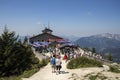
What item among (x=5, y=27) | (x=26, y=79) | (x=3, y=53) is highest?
(x=5, y=27)

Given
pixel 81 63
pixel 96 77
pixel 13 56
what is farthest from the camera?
pixel 13 56

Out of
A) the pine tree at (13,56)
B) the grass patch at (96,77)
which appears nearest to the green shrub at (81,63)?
the grass patch at (96,77)

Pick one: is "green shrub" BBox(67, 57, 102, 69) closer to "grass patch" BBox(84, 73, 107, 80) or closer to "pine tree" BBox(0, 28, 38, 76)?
"grass patch" BBox(84, 73, 107, 80)

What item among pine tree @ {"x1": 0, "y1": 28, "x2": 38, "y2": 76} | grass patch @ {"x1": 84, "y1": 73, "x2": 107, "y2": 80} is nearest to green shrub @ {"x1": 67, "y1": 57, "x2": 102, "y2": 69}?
grass patch @ {"x1": 84, "y1": 73, "x2": 107, "y2": 80}

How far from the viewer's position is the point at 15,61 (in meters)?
31.9

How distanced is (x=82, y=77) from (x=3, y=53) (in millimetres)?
15017

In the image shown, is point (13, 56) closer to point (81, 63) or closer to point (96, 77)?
point (81, 63)

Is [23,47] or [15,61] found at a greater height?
[23,47]

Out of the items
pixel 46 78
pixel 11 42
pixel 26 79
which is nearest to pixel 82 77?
pixel 46 78

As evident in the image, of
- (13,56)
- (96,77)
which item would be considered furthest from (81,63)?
(13,56)

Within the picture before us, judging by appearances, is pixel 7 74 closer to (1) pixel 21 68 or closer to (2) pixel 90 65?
(1) pixel 21 68

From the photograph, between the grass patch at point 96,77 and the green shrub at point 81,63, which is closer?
the grass patch at point 96,77

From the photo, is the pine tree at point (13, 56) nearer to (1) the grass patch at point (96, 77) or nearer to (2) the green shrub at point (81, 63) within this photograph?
(2) the green shrub at point (81, 63)

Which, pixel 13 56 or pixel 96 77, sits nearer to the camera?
pixel 96 77
